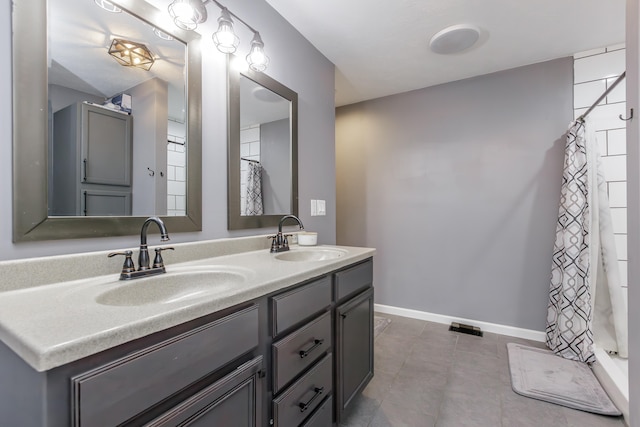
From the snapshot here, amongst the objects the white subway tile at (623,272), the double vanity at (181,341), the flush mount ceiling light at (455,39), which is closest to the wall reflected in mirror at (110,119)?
the double vanity at (181,341)

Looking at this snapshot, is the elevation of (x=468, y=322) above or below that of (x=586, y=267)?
below

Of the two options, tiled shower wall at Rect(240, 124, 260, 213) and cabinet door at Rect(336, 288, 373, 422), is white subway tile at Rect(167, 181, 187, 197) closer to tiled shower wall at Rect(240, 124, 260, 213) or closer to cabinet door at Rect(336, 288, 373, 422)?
tiled shower wall at Rect(240, 124, 260, 213)

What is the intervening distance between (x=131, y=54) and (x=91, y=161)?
0.45 metres

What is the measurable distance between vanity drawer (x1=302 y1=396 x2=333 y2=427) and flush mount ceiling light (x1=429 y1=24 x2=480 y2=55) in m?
2.26

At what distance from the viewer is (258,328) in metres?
0.82

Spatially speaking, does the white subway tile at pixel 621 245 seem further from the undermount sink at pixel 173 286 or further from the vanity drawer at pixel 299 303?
the undermount sink at pixel 173 286

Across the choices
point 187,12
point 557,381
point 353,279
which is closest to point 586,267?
point 557,381

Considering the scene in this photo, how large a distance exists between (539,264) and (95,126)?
297 cm

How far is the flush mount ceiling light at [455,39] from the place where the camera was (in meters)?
1.85

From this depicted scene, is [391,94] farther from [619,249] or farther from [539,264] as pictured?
[619,249]

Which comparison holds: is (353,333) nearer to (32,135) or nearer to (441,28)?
(32,135)

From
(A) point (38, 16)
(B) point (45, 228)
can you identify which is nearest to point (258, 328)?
(B) point (45, 228)

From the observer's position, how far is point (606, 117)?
2047 mm

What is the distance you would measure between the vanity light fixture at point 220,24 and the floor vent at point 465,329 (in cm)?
255
